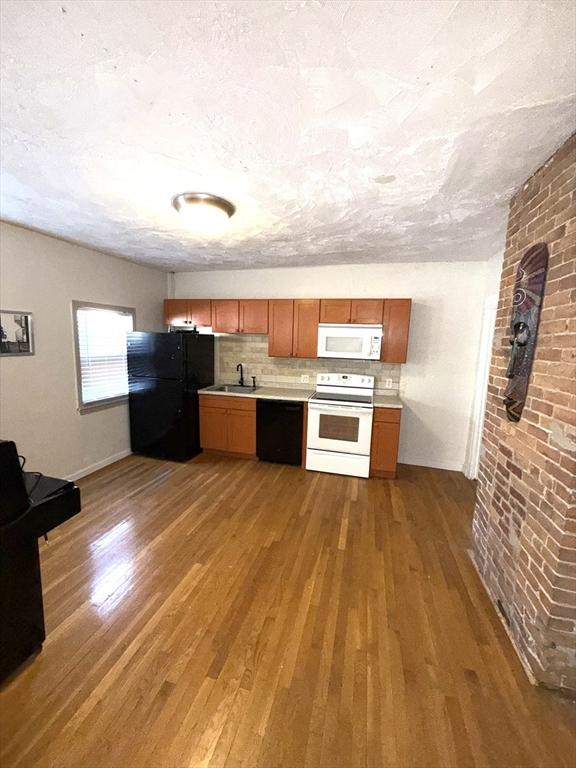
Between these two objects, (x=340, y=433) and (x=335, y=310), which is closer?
(x=340, y=433)

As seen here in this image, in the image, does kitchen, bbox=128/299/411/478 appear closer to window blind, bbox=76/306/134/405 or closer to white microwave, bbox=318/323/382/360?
white microwave, bbox=318/323/382/360

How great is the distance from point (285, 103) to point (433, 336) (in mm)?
3248

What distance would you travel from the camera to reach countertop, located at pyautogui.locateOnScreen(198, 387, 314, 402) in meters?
3.82

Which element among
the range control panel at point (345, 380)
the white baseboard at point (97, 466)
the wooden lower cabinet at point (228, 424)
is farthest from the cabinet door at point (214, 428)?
the range control panel at point (345, 380)

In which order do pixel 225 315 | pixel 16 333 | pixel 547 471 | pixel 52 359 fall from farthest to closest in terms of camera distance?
pixel 225 315, pixel 52 359, pixel 16 333, pixel 547 471

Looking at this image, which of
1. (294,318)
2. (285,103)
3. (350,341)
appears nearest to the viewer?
(285,103)

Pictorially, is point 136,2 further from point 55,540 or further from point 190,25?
point 55,540

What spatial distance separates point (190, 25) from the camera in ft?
3.02

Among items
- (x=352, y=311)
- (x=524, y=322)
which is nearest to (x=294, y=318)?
(x=352, y=311)

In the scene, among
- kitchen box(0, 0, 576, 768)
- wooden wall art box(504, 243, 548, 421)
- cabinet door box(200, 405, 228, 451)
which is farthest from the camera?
cabinet door box(200, 405, 228, 451)

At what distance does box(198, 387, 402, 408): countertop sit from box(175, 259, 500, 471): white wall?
0.42 metres

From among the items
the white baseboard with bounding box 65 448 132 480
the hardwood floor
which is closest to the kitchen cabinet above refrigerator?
the white baseboard with bounding box 65 448 132 480

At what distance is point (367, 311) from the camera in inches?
145

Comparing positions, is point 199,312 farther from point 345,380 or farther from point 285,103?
point 285,103
